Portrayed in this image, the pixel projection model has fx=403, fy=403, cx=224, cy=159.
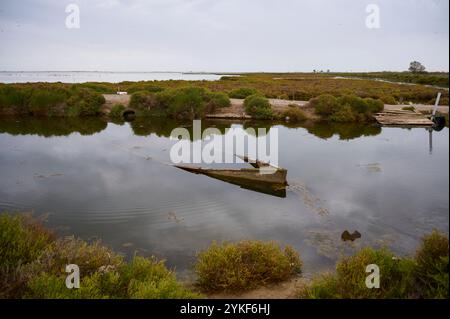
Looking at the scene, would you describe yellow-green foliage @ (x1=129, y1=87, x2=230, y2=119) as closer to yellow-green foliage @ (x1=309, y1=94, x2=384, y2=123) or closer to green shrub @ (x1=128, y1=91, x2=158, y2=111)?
green shrub @ (x1=128, y1=91, x2=158, y2=111)

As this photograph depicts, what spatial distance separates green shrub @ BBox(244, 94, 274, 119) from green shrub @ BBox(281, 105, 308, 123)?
4.46 ft

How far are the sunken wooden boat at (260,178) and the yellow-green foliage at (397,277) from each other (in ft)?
28.6

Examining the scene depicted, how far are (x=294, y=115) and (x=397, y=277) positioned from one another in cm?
3211

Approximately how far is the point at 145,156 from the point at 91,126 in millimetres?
14399

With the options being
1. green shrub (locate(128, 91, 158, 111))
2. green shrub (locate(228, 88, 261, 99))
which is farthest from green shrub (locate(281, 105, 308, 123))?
green shrub (locate(128, 91, 158, 111))

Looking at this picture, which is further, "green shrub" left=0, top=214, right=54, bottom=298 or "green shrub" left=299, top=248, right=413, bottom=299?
"green shrub" left=0, top=214, right=54, bottom=298

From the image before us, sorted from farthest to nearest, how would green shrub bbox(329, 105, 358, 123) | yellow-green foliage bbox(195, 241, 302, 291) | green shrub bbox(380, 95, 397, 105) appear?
green shrub bbox(380, 95, 397, 105)
green shrub bbox(329, 105, 358, 123)
yellow-green foliage bbox(195, 241, 302, 291)

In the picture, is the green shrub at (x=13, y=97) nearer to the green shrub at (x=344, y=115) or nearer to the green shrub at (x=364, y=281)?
the green shrub at (x=344, y=115)

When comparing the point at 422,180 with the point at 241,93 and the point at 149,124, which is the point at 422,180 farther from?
the point at 241,93

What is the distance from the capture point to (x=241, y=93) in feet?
159

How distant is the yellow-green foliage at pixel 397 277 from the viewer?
259 inches

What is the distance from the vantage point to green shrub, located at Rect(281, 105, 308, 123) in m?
38.5

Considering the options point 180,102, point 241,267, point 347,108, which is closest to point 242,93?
point 180,102
